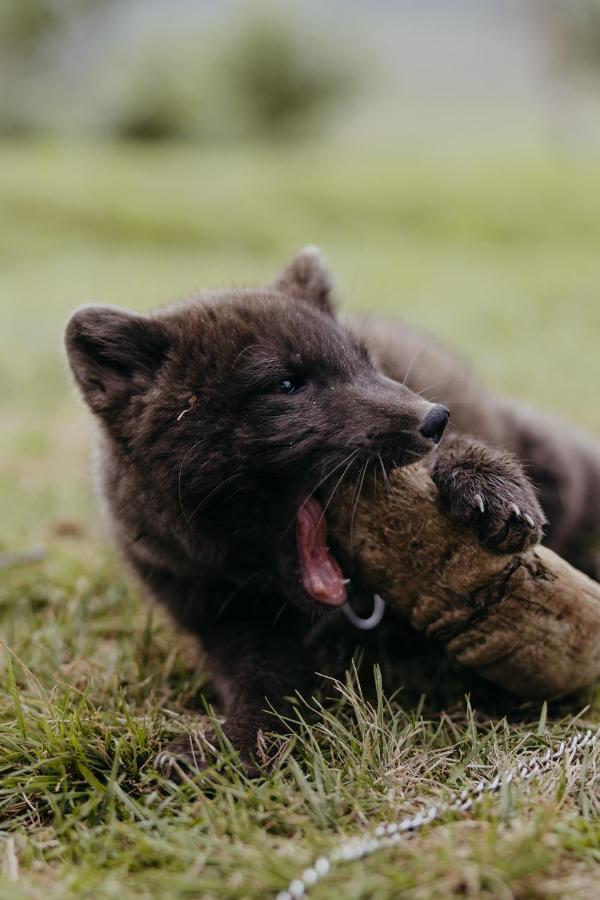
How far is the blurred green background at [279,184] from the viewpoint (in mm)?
8984

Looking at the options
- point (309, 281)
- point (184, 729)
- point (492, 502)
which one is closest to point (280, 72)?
point (309, 281)

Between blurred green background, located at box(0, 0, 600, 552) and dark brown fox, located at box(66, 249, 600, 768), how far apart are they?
1388 millimetres

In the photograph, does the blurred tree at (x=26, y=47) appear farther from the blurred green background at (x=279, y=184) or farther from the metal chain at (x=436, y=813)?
the metal chain at (x=436, y=813)

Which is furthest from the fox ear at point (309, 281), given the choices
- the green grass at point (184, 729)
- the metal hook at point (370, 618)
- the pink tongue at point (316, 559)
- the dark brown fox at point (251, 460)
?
the metal hook at point (370, 618)

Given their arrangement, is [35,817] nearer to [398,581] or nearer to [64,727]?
[64,727]

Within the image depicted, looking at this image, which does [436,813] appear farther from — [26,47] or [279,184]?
[26,47]

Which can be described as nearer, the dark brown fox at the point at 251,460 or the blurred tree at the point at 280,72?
the dark brown fox at the point at 251,460

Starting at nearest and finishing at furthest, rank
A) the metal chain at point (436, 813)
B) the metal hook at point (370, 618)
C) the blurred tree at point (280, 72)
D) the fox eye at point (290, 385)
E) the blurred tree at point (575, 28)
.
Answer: the metal chain at point (436, 813) → the fox eye at point (290, 385) → the metal hook at point (370, 618) → the blurred tree at point (575, 28) → the blurred tree at point (280, 72)

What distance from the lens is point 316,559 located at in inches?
125

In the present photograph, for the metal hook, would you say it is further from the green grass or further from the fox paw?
the fox paw

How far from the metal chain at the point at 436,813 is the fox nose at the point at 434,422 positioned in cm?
100

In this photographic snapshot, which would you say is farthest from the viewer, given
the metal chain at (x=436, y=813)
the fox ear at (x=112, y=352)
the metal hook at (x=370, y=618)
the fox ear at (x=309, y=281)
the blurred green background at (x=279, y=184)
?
the blurred green background at (x=279, y=184)

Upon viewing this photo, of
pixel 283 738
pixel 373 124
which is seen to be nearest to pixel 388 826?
pixel 283 738

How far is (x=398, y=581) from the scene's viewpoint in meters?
3.03
